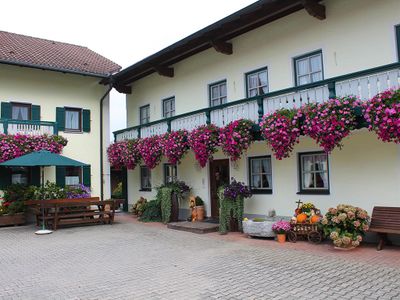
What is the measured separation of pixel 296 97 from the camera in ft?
33.3

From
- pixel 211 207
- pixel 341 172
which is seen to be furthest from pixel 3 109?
pixel 341 172

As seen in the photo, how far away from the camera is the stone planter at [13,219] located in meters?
14.0

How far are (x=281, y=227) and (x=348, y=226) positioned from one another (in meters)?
1.83

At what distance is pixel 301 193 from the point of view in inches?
431

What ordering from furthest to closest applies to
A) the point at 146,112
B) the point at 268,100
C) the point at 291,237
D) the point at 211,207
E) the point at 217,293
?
the point at 146,112 < the point at 211,207 < the point at 268,100 < the point at 291,237 < the point at 217,293

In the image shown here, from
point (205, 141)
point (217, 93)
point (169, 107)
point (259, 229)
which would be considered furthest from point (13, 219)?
point (259, 229)

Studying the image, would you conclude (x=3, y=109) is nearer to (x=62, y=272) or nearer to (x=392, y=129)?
(x=62, y=272)

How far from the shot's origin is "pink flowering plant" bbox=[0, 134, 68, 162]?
46.8 ft

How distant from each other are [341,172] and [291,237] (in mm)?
2189

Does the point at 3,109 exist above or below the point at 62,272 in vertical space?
above

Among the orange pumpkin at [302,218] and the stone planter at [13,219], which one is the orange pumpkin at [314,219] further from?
the stone planter at [13,219]

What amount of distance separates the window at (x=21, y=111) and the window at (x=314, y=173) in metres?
12.0

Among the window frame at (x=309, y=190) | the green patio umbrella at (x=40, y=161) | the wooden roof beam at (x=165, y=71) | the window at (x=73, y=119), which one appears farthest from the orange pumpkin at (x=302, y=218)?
the window at (x=73, y=119)

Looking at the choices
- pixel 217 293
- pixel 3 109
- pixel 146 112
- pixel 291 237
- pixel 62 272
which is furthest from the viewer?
pixel 146 112
